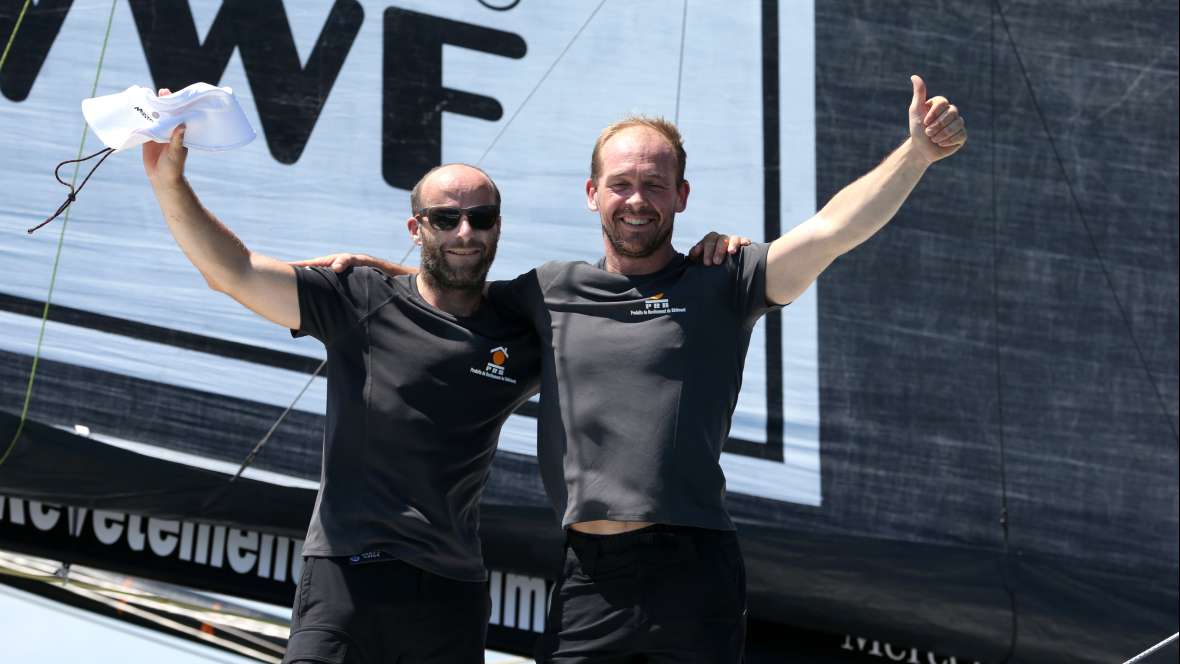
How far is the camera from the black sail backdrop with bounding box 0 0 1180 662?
3.00 metres

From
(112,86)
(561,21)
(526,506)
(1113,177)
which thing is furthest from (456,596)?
(1113,177)

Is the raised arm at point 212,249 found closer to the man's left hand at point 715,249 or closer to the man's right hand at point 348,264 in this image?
the man's right hand at point 348,264

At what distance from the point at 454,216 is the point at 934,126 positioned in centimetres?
71

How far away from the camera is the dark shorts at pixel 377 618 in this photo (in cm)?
199

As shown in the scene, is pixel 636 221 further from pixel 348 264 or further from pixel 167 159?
pixel 167 159

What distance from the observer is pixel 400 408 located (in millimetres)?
2055

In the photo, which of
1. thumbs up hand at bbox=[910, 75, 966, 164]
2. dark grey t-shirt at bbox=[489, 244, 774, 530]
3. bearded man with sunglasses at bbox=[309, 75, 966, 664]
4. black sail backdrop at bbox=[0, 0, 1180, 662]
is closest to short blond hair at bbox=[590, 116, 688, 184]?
bearded man with sunglasses at bbox=[309, 75, 966, 664]

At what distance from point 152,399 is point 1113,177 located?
2545 mm

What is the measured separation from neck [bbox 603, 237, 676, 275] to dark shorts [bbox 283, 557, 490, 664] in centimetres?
52

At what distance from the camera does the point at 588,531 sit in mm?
1959

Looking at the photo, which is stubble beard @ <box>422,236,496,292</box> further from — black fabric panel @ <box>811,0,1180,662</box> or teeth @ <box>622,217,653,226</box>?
black fabric panel @ <box>811,0,1180,662</box>

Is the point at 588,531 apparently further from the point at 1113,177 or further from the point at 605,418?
the point at 1113,177

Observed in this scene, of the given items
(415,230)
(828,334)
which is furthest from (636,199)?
(828,334)

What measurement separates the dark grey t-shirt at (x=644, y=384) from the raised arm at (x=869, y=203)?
51 millimetres
